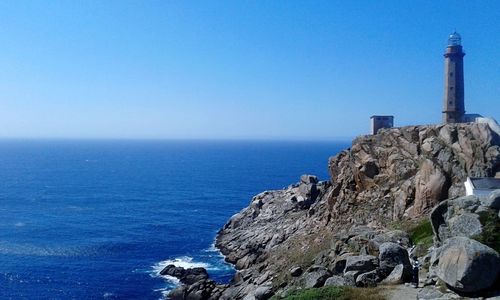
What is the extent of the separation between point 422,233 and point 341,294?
38.8 feet

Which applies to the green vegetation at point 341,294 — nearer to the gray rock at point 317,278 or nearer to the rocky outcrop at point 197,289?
the gray rock at point 317,278

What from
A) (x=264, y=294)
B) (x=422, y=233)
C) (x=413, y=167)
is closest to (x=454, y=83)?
(x=413, y=167)

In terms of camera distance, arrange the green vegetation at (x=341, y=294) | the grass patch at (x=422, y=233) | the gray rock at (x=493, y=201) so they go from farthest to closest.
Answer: the grass patch at (x=422, y=233)
the gray rock at (x=493, y=201)
the green vegetation at (x=341, y=294)

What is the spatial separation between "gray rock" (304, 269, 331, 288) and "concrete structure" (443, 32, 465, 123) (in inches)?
1462

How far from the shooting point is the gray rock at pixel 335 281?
25.6 metres

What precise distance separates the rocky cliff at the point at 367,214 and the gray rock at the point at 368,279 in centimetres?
5

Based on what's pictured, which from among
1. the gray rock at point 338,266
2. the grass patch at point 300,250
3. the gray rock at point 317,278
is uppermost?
the gray rock at point 338,266

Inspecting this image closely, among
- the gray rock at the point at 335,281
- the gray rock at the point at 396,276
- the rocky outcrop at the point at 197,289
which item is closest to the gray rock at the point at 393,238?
the gray rock at the point at 335,281

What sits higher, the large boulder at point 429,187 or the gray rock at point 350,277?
the large boulder at point 429,187

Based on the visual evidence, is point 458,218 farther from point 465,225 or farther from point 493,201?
point 493,201

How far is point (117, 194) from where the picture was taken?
118375 mm

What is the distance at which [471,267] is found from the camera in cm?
1980

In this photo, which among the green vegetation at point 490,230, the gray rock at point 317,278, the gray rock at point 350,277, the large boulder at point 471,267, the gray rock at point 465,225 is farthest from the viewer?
the gray rock at point 317,278

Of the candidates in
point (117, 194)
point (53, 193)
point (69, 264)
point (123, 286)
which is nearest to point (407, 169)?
point (123, 286)
